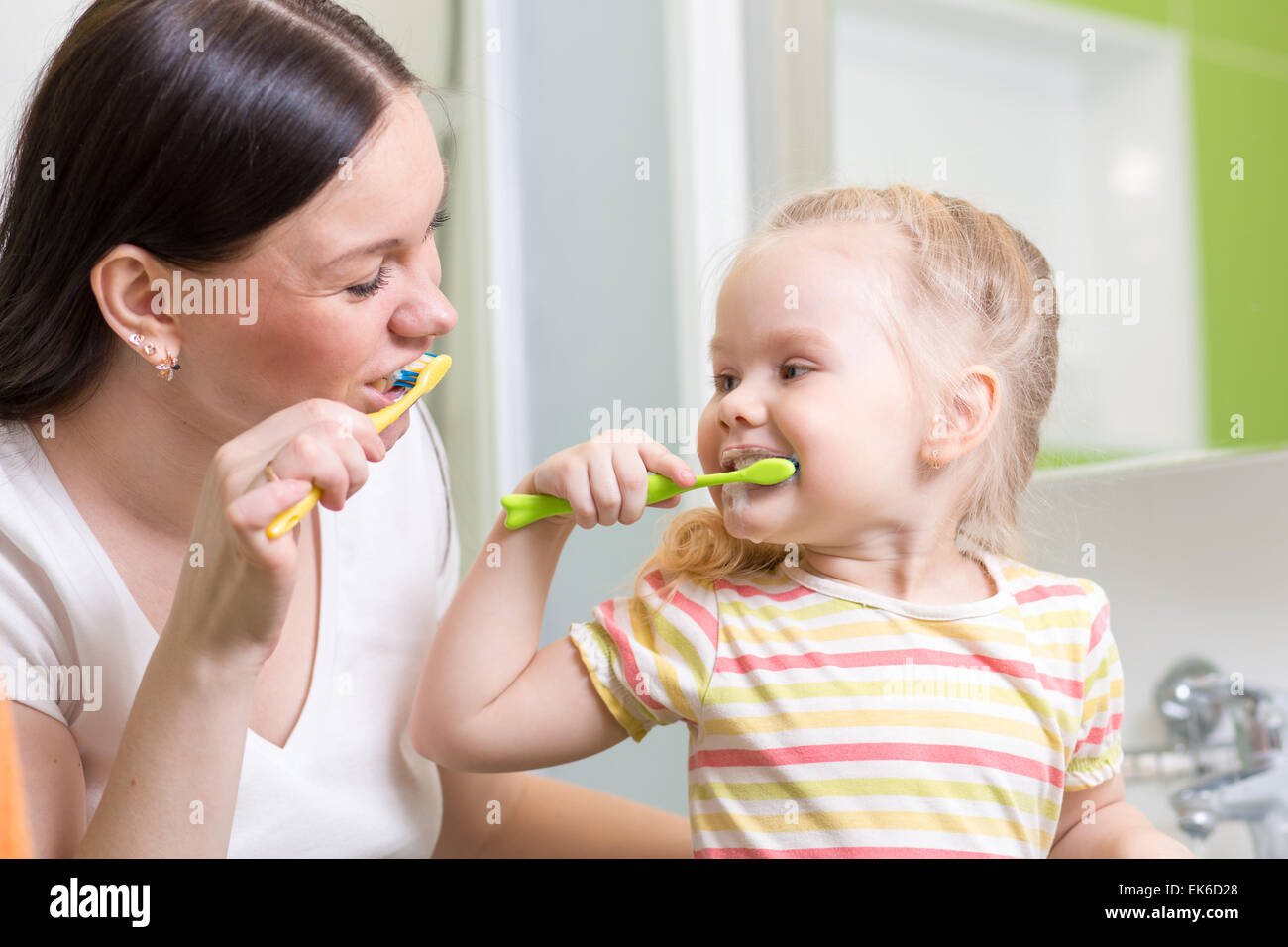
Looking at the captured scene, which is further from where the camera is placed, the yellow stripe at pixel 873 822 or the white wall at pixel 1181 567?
the white wall at pixel 1181 567

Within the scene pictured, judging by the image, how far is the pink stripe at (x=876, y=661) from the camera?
716mm

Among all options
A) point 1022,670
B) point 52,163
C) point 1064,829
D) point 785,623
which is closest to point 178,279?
point 52,163

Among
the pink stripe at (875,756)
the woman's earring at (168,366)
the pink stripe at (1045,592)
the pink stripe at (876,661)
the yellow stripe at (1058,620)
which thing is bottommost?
the pink stripe at (875,756)

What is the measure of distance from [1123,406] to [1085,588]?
52 centimetres

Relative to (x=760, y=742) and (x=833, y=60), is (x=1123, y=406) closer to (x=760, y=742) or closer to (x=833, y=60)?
(x=833, y=60)

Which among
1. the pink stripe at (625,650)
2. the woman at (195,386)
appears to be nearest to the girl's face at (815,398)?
the pink stripe at (625,650)

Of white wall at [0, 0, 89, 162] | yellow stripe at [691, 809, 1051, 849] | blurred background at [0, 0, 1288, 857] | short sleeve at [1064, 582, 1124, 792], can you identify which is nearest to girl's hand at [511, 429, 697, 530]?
yellow stripe at [691, 809, 1051, 849]

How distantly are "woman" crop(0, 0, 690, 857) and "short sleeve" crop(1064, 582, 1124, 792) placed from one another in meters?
0.50

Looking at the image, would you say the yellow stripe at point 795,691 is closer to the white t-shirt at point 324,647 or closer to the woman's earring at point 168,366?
the white t-shirt at point 324,647

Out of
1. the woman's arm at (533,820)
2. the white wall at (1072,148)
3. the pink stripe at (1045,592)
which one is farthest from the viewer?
the white wall at (1072,148)

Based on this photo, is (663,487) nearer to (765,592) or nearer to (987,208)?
(765,592)

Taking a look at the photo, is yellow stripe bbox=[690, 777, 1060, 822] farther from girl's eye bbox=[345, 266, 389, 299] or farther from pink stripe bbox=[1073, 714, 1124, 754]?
girl's eye bbox=[345, 266, 389, 299]

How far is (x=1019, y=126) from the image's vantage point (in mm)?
1291

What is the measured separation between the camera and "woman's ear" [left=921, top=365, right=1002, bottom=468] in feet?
2.53
